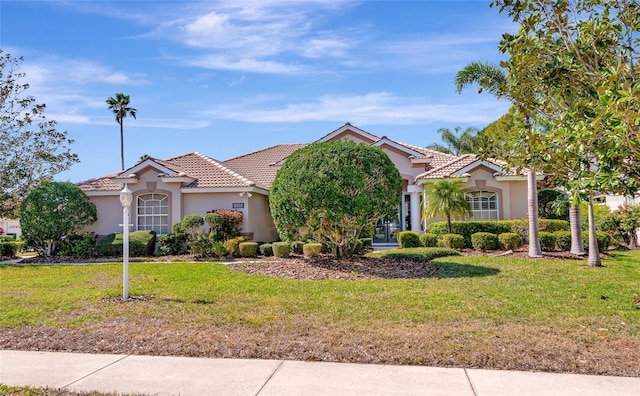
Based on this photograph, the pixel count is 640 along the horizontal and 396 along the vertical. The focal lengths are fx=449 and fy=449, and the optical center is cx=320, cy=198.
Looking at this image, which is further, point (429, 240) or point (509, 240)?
point (429, 240)

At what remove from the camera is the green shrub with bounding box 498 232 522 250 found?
1783 centimetres

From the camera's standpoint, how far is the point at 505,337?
6.36 m

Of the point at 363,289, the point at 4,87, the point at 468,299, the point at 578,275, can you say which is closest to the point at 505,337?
the point at 468,299

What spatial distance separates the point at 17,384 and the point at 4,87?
73.9 feet

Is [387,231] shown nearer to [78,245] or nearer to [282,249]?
[282,249]

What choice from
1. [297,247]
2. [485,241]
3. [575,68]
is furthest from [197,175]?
[575,68]

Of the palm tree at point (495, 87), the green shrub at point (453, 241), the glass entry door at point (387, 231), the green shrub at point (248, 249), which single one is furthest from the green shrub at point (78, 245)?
the palm tree at point (495, 87)

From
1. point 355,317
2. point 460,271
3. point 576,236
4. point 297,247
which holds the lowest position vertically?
point 355,317

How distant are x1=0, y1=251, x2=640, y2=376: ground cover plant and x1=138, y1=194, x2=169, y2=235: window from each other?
8.85 meters

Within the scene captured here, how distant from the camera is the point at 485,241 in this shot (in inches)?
709

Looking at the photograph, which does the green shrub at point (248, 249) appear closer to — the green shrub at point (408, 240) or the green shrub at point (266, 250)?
the green shrub at point (266, 250)

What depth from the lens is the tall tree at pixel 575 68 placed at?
5.93 m

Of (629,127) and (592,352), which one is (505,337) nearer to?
(592,352)

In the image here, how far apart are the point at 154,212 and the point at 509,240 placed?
16.2 meters
